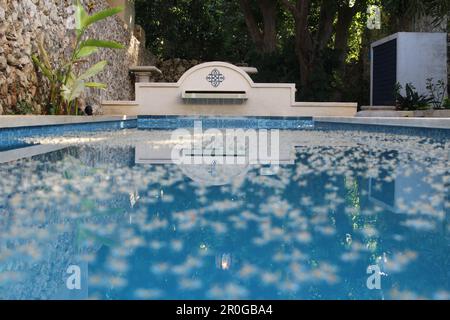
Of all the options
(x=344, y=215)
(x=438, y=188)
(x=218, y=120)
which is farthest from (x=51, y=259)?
(x=218, y=120)

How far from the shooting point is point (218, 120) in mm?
11367

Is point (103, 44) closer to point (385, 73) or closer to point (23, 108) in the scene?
point (23, 108)

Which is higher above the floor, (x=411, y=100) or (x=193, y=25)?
(x=193, y=25)

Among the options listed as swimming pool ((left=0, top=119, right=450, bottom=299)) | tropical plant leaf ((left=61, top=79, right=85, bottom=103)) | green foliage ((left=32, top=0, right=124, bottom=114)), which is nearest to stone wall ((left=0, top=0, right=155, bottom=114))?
green foliage ((left=32, top=0, right=124, bottom=114))

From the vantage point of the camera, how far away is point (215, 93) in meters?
12.6

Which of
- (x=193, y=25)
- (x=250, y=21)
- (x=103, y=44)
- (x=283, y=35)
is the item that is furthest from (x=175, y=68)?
(x=103, y=44)

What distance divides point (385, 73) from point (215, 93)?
16.3ft

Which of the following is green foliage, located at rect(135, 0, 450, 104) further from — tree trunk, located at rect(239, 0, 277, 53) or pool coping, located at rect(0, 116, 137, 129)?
pool coping, located at rect(0, 116, 137, 129)

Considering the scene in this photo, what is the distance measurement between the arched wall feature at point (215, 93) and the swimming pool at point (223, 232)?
8855 millimetres

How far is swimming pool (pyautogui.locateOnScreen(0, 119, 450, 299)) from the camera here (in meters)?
1.42

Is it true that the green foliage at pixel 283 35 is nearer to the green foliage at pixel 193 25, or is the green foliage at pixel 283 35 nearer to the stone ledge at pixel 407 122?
the green foliage at pixel 193 25

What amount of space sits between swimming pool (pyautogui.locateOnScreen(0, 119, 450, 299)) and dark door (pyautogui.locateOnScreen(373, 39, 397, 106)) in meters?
10.6
